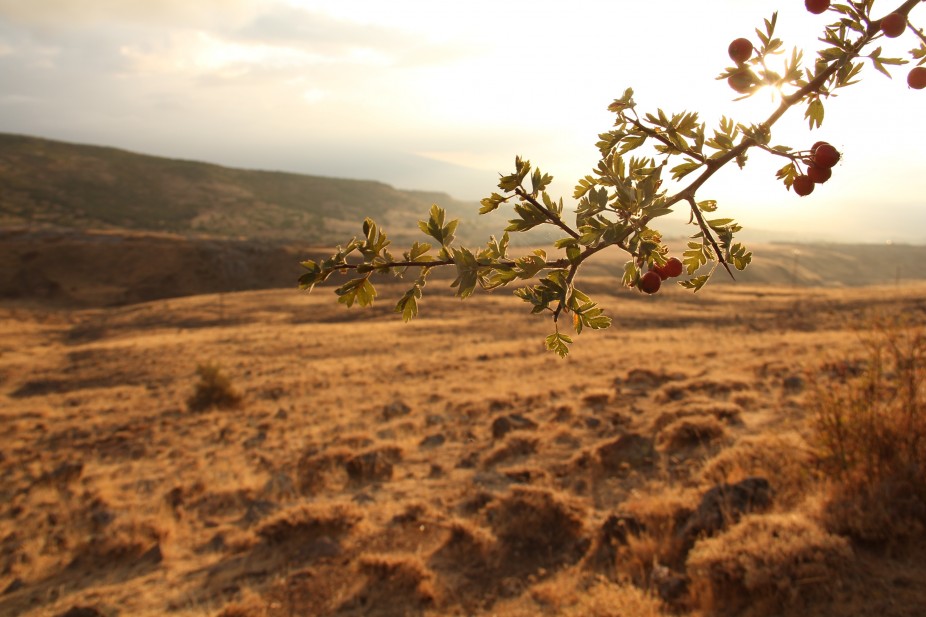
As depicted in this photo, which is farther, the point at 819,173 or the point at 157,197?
the point at 157,197

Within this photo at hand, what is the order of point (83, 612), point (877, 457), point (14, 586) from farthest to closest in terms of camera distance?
point (14, 586)
point (83, 612)
point (877, 457)

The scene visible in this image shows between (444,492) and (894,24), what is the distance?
7.37 m

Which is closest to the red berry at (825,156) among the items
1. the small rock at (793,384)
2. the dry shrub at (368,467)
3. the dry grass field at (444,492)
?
the dry grass field at (444,492)

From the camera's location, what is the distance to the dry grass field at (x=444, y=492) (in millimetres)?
4426

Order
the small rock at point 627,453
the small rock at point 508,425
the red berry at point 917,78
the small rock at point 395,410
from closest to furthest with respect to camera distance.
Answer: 1. the red berry at point 917,78
2. the small rock at point 627,453
3. the small rock at point 508,425
4. the small rock at point 395,410

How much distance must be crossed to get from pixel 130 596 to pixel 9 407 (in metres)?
11.2

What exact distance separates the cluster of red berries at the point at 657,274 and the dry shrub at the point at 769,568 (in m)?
3.07

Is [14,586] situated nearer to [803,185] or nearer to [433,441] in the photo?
[433,441]

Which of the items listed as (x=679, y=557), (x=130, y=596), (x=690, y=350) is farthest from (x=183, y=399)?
(x=690, y=350)

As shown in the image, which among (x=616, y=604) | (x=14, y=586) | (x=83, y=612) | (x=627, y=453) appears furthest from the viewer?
(x=627, y=453)

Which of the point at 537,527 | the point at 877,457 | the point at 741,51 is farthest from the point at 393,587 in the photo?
the point at 741,51

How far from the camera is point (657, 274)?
174 cm

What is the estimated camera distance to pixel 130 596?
5906mm

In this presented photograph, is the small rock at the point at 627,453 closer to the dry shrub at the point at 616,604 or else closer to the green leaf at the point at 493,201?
the dry shrub at the point at 616,604
